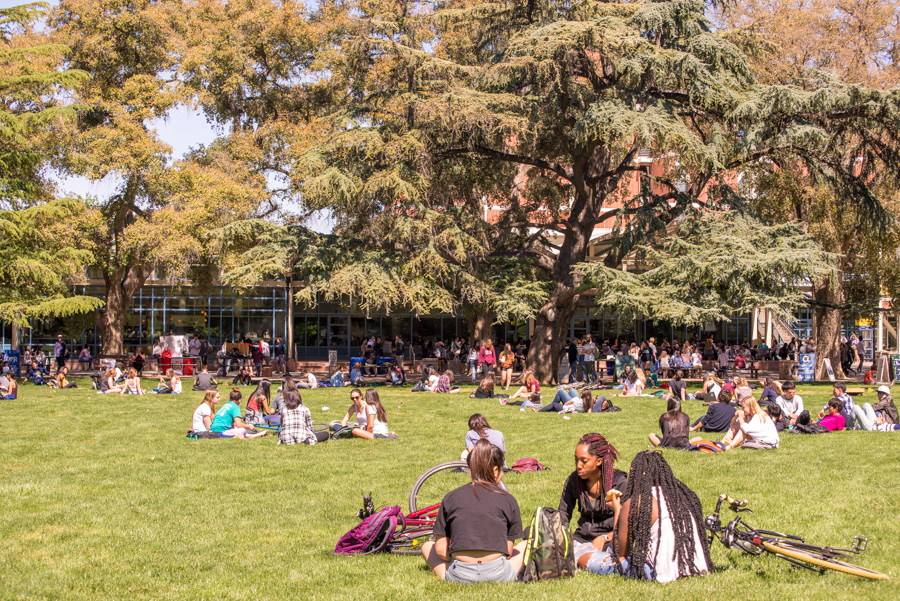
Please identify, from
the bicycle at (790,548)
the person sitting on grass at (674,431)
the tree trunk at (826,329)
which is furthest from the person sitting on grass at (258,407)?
the tree trunk at (826,329)

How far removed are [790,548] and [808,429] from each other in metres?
8.84

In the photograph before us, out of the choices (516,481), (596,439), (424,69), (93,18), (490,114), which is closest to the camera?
(596,439)

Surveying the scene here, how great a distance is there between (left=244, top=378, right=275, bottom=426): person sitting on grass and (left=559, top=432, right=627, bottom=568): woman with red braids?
978 centimetres

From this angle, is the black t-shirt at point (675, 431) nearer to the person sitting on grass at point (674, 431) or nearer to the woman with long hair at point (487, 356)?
the person sitting on grass at point (674, 431)

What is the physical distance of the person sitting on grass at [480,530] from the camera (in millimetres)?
5859

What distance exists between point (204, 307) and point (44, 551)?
3680cm

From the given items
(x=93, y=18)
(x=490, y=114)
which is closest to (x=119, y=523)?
(x=490, y=114)

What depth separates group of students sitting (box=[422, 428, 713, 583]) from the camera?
5.86 meters

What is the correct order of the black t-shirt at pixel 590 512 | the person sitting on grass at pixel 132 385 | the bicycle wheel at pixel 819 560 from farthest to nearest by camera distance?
the person sitting on grass at pixel 132 385
the black t-shirt at pixel 590 512
the bicycle wheel at pixel 819 560

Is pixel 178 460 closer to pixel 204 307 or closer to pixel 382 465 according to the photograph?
pixel 382 465

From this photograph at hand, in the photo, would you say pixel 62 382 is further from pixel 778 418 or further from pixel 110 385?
pixel 778 418

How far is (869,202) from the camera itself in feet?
82.5

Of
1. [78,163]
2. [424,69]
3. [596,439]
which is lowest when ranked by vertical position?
[596,439]

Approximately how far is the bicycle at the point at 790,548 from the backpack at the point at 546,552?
1067 millimetres
